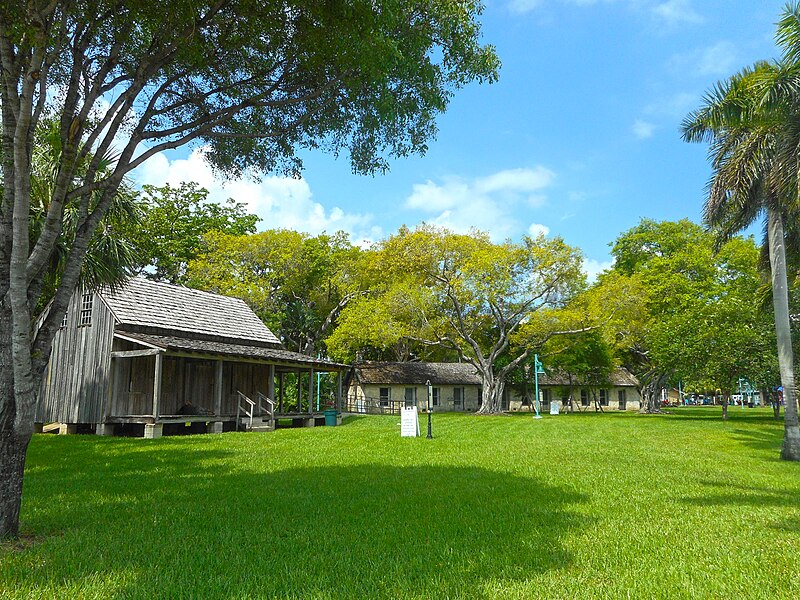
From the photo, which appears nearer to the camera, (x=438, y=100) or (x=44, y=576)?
(x=44, y=576)

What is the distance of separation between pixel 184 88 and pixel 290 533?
23.1 feet

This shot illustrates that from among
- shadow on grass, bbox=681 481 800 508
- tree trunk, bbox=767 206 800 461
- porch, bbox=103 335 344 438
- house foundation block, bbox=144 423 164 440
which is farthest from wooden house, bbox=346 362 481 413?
shadow on grass, bbox=681 481 800 508

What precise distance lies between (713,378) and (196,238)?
32.5m

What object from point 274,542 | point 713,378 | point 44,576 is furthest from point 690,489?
point 713,378

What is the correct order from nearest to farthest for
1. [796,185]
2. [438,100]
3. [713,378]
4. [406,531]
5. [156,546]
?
[156,546]
[406,531]
[438,100]
[796,185]
[713,378]

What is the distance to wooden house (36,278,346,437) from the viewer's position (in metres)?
20.4

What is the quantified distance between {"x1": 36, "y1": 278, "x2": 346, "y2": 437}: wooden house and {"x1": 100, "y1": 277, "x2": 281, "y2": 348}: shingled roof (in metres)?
0.05

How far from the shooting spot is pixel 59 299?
6.65 meters

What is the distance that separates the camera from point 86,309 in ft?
71.5

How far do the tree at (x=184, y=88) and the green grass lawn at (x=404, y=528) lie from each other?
1712 millimetres

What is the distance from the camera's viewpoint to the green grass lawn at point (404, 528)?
187 inches

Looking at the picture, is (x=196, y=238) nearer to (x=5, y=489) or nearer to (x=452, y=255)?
(x=452, y=255)

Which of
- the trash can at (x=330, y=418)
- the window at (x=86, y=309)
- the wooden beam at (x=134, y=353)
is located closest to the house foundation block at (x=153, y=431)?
the wooden beam at (x=134, y=353)

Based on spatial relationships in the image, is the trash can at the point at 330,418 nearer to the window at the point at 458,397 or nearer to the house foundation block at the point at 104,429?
the house foundation block at the point at 104,429
